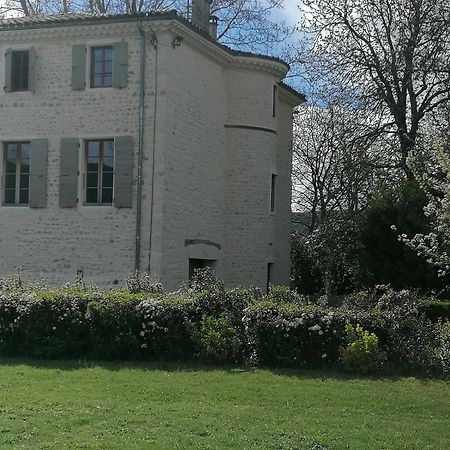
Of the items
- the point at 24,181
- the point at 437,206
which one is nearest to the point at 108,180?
the point at 24,181

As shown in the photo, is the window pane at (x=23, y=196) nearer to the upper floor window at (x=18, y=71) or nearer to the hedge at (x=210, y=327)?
the upper floor window at (x=18, y=71)

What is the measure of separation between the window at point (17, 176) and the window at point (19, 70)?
5.76ft

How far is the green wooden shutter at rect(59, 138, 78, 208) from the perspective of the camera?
20609 millimetres

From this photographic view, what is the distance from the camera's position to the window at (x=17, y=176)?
2136 centimetres

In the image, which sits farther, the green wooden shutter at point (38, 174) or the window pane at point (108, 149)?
the green wooden shutter at point (38, 174)

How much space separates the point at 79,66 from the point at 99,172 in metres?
3.19

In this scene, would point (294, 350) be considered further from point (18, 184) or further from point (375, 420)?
point (18, 184)

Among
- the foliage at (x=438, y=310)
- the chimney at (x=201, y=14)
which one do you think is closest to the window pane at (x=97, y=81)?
the chimney at (x=201, y=14)

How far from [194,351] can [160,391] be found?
8.88ft

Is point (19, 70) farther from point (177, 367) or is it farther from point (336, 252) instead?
point (336, 252)

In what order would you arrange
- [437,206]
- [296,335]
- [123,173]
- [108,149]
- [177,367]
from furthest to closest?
[108,149] < [123,173] < [296,335] < [177,367] < [437,206]

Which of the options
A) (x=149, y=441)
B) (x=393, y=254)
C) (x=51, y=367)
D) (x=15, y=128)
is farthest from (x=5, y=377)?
(x=393, y=254)

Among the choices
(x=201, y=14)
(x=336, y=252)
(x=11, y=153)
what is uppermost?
(x=201, y=14)

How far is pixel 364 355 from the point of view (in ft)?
37.8
